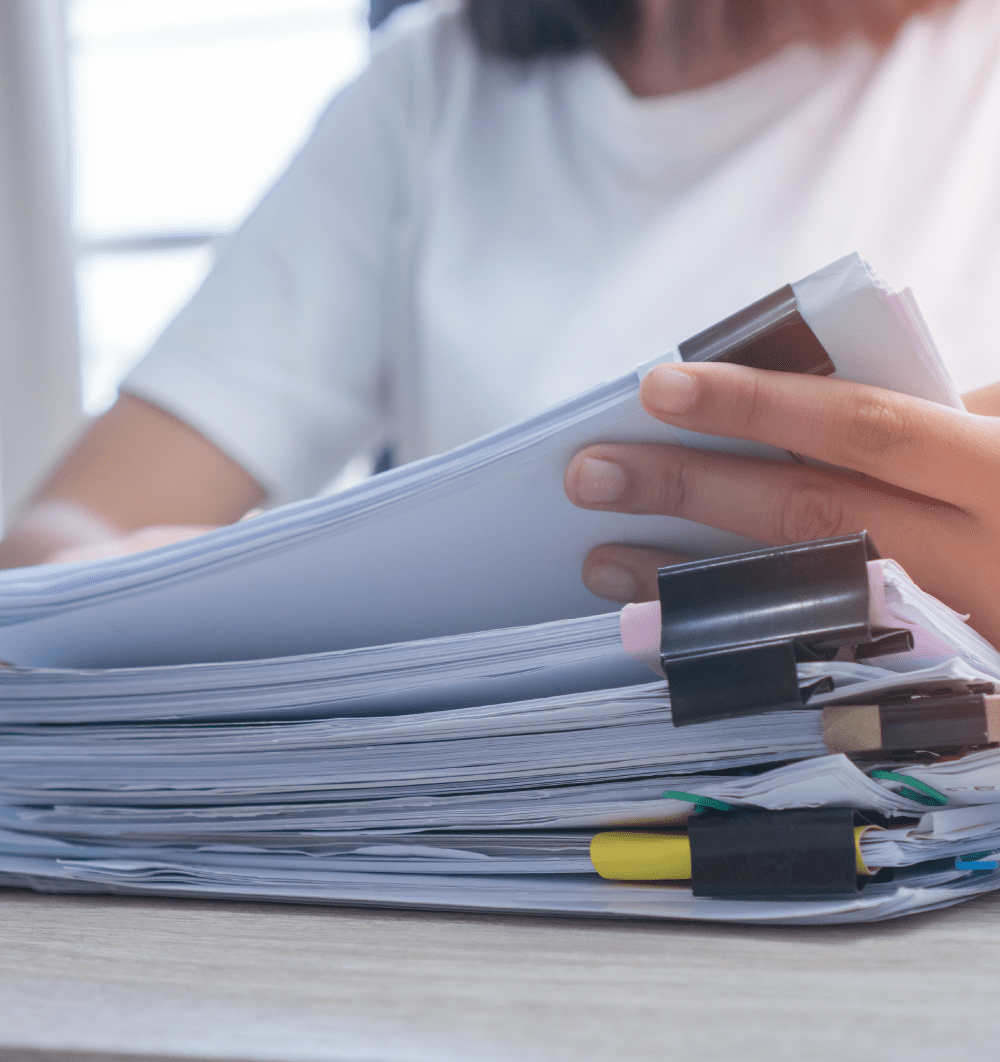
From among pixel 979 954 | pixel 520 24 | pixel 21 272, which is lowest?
pixel 979 954

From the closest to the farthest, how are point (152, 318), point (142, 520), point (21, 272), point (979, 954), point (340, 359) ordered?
point (979, 954) → point (142, 520) → point (340, 359) → point (21, 272) → point (152, 318)

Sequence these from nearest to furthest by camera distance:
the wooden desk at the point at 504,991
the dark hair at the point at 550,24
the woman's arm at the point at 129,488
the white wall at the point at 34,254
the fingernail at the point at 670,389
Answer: the wooden desk at the point at 504,991
the fingernail at the point at 670,389
the woman's arm at the point at 129,488
the dark hair at the point at 550,24
the white wall at the point at 34,254

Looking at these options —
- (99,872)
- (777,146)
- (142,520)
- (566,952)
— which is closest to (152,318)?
(142,520)

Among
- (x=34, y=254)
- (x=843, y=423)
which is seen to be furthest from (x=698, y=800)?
(x=34, y=254)

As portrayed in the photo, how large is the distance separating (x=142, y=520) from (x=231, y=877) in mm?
459

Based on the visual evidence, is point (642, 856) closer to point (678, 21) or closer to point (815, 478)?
point (815, 478)

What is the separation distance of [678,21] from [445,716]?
786 millimetres

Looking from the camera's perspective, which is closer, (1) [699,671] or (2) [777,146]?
(1) [699,671]

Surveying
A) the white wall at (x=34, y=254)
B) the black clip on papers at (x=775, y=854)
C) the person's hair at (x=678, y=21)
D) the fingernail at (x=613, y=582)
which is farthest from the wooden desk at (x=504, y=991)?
the white wall at (x=34, y=254)

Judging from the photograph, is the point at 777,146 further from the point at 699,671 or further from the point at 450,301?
the point at 699,671

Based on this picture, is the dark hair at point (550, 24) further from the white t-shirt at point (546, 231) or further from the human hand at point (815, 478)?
the human hand at point (815, 478)

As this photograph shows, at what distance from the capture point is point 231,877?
0.99ft

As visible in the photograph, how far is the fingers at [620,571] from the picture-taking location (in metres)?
0.34

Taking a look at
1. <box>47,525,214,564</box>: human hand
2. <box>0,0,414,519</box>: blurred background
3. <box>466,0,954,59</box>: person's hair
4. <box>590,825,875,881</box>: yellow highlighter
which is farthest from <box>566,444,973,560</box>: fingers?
<box>0,0,414,519</box>: blurred background
